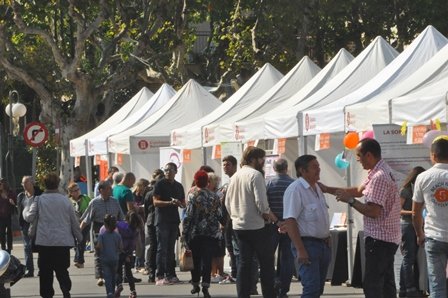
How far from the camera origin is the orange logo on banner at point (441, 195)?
12406 mm

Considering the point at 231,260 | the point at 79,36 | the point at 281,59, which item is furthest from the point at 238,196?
the point at 281,59

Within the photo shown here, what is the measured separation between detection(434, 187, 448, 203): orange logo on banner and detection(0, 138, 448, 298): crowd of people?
1 cm

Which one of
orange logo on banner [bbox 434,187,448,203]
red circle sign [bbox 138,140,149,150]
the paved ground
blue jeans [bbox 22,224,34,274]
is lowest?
the paved ground

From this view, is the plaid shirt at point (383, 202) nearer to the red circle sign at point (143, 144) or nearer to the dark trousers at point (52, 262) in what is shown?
the dark trousers at point (52, 262)

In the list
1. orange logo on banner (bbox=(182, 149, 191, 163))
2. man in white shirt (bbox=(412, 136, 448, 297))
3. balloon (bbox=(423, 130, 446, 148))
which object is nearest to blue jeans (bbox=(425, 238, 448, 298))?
man in white shirt (bbox=(412, 136, 448, 297))

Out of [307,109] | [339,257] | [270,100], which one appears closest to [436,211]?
[339,257]

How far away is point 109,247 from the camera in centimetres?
1734

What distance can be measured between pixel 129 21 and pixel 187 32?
532 centimetres

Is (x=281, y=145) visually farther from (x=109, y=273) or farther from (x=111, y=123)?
(x=111, y=123)

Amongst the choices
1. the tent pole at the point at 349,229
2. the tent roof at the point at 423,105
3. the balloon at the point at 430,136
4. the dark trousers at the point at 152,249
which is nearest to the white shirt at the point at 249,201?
the balloon at the point at 430,136

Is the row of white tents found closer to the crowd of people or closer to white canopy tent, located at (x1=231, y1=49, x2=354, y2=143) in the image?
white canopy tent, located at (x1=231, y1=49, x2=354, y2=143)

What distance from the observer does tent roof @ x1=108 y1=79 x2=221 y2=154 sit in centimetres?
2775

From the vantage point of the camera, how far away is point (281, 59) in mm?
42969

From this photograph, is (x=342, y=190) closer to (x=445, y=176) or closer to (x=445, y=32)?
(x=445, y=176)
